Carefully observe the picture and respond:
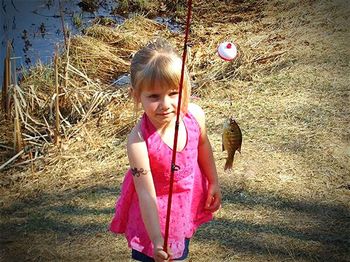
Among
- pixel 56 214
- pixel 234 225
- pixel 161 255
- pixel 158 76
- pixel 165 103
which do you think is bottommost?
pixel 56 214

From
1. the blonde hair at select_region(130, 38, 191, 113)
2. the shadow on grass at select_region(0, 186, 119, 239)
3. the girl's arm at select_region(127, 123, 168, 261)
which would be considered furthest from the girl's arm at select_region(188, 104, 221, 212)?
the shadow on grass at select_region(0, 186, 119, 239)

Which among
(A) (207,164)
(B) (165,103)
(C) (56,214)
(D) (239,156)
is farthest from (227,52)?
(C) (56,214)

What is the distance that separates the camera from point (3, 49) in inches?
318

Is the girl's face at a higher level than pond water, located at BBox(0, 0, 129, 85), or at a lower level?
higher

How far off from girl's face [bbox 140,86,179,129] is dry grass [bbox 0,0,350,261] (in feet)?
4.87

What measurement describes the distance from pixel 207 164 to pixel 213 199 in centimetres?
17

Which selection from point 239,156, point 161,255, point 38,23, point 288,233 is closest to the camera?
point 161,255

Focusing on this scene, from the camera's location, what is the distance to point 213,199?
2365 mm

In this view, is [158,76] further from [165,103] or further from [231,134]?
[231,134]

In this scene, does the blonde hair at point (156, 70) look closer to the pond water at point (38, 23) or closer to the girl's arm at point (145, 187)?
the girl's arm at point (145, 187)

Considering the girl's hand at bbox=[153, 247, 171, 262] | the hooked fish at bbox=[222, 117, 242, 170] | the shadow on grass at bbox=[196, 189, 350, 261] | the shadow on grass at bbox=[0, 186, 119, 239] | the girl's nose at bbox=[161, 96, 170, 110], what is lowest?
the shadow on grass at bbox=[0, 186, 119, 239]

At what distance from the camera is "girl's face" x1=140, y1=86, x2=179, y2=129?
2.07 metres

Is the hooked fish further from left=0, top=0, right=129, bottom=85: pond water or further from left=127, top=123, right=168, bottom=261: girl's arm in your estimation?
left=0, top=0, right=129, bottom=85: pond water

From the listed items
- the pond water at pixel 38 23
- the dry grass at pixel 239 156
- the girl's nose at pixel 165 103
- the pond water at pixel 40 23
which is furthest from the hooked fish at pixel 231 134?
the pond water at pixel 38 23
